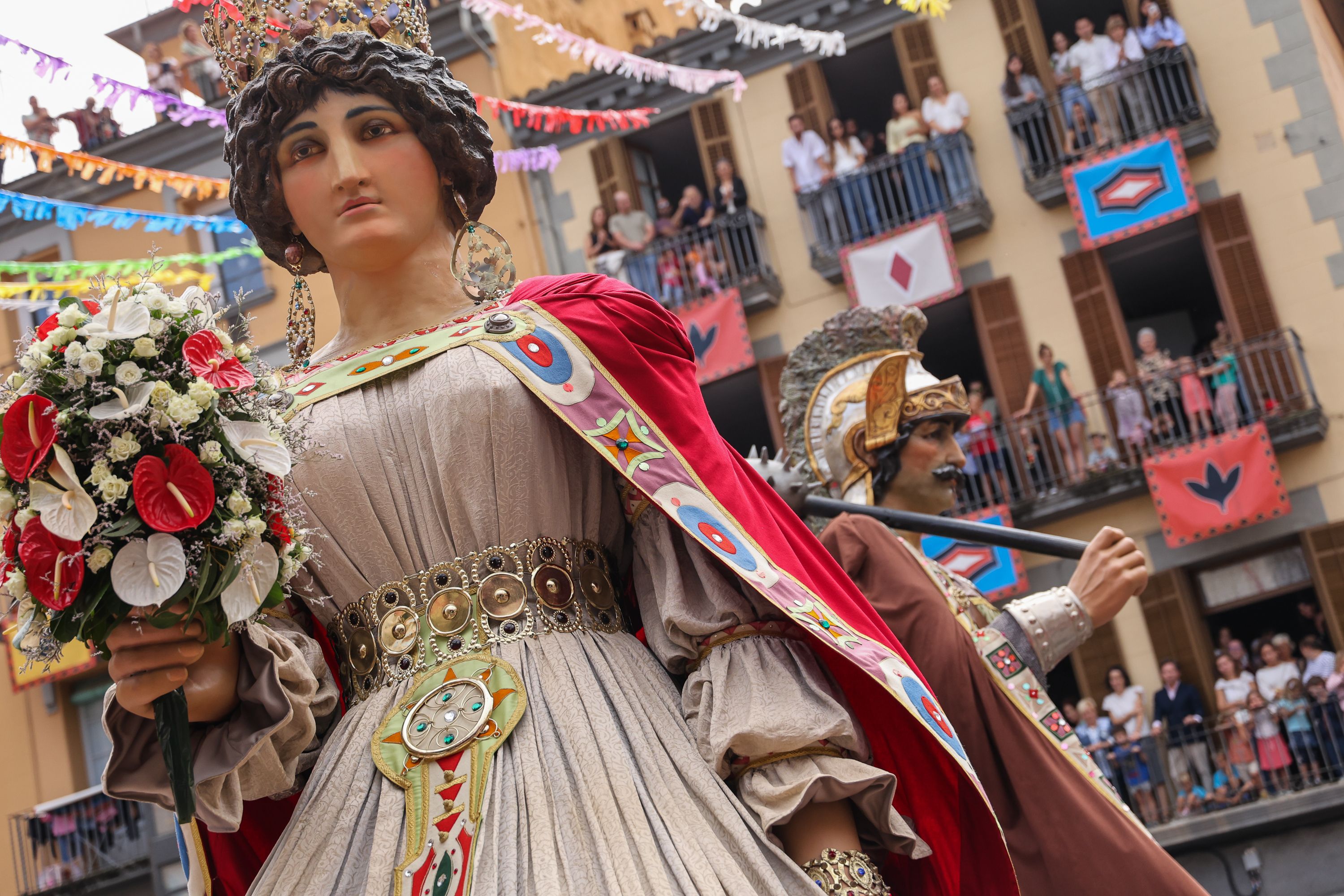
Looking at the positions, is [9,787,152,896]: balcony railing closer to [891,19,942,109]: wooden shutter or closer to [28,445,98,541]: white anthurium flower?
[891,19,942,109]: wooden shutter

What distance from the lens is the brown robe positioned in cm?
366

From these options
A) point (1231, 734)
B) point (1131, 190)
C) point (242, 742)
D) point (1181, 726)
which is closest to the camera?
point (242, 742)

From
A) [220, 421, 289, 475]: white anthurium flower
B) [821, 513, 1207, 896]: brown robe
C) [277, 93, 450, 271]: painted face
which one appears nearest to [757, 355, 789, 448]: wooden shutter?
[821, 513, 1207, 896]: brown robe

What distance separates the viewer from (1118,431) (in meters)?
16.1

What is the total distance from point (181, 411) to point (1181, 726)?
12.9 metres

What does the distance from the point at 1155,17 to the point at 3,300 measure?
12059 millimetres

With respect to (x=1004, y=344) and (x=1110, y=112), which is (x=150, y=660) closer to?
(x=1004, y=344)

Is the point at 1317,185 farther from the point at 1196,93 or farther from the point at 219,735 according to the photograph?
the point at 219,735

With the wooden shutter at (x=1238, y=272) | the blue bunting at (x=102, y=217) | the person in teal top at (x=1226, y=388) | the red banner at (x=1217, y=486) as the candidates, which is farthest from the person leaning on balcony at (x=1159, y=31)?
the blue bunting at (x=102, y=217)

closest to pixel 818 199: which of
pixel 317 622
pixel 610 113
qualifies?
pixel 610 113

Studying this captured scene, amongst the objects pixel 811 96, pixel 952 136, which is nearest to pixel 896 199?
pixel 952 136

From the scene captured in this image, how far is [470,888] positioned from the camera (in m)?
2.35

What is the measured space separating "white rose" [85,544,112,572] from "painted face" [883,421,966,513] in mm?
3328

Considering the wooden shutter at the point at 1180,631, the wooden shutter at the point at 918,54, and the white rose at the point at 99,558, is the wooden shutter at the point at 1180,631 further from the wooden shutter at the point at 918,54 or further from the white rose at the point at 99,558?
the white rose at the point at 99,558
